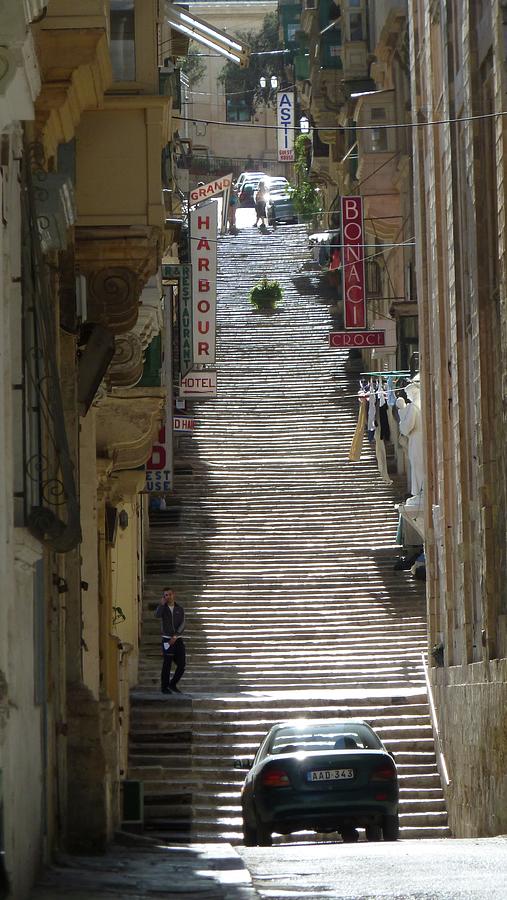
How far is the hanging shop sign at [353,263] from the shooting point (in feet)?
127

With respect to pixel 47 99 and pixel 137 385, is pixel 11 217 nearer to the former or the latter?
pixel 47 99

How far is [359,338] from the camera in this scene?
3709cm

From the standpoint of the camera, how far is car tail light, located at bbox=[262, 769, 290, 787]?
634 inches

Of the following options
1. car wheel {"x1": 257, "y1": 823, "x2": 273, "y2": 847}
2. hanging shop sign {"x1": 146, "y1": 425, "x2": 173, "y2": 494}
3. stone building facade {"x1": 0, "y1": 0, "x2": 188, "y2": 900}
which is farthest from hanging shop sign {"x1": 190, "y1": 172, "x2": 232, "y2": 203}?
car wheel {"x1": 257, "y1": 823, "x2": 273, "y2": 847}

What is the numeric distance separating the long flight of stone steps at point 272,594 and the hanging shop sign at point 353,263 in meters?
2.99

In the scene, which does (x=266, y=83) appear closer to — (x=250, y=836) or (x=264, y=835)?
(x=250, y=836)

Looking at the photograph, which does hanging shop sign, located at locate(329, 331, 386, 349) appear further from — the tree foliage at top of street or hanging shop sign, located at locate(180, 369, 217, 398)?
the tree foliage at top of street

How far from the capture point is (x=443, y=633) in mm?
24531

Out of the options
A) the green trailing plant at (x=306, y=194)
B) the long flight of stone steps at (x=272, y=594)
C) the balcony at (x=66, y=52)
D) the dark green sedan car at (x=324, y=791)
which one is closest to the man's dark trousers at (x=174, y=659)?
the long flight of stone steps at (x=272, y=594)

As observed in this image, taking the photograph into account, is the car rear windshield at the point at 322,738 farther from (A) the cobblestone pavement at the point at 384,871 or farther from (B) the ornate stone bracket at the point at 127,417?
(B) the ornate stone bracket at the point at 127,417

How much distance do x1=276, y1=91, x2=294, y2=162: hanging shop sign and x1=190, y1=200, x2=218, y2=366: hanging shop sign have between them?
1690 inches

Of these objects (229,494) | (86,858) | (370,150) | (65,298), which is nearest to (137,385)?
(65,298)

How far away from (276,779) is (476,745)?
347 cm

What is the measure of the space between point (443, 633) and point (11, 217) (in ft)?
49.1
